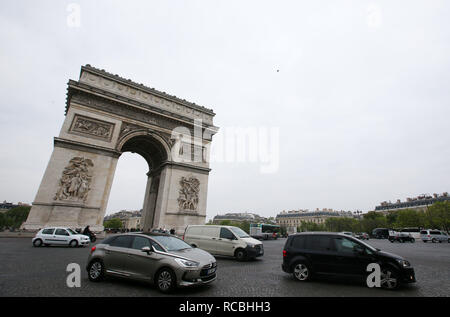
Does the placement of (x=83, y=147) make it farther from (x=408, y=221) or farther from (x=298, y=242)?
(x=408, y=221)

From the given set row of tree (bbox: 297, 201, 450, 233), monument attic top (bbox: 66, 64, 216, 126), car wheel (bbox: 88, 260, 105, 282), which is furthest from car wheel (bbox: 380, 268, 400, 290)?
row of tree (bbox: 297, 201, 450, 233)

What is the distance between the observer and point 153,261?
5.38 metres

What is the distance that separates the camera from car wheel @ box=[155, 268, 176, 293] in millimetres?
5006

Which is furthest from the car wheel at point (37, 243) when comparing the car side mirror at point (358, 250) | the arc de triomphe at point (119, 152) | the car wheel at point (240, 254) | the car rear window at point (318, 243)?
the car side mirror at point (358, 250)

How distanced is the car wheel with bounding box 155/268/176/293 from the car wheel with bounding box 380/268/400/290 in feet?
17.9

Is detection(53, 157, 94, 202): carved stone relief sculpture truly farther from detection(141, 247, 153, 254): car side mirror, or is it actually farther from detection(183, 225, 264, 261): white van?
detection(141, 247, 153, 254): car side mirror

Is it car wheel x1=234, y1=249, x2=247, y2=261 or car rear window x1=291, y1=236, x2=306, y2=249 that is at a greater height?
car rear window x1=291, y1=236, x2=306, y2=249

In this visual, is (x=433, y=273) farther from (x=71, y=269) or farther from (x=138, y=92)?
(x=138, y=92)

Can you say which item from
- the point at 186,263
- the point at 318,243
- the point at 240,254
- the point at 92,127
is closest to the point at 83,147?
the point at 92,127

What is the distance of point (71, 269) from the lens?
23.0ft

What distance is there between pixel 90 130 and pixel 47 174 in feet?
17.0
